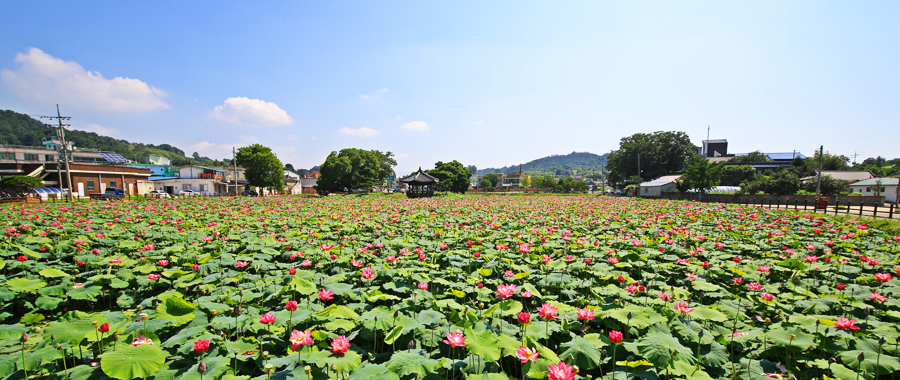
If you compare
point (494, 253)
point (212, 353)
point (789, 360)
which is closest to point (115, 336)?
point (212, 353)

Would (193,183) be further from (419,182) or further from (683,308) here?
(683,308)

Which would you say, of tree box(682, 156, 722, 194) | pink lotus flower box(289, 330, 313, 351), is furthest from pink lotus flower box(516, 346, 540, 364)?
tree box(682, 156, 722, 194)

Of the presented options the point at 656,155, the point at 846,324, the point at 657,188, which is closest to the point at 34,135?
the point at 846,324

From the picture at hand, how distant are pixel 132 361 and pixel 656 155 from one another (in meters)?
63.1

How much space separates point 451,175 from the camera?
50.1m

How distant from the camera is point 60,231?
22.5 ft

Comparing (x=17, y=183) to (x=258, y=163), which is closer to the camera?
(x=17, y=183)

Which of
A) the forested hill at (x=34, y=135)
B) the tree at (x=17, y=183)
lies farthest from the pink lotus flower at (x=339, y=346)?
the forested hill at (x=34, y=135)

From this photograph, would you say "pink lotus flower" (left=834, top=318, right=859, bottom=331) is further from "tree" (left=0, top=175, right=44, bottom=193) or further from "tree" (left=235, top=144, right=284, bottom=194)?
"tree" (left=235, top=144, right=284, bottom=194)

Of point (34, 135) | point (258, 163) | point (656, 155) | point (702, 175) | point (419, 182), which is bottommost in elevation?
point (419, 182)

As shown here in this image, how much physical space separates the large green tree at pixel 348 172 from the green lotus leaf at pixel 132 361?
130ft

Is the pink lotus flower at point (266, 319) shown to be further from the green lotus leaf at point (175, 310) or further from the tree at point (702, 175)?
the tree at point (702, 175)

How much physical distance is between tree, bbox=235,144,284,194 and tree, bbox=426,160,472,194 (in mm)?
21865

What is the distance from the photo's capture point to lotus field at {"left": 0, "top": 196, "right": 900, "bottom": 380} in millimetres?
2229
